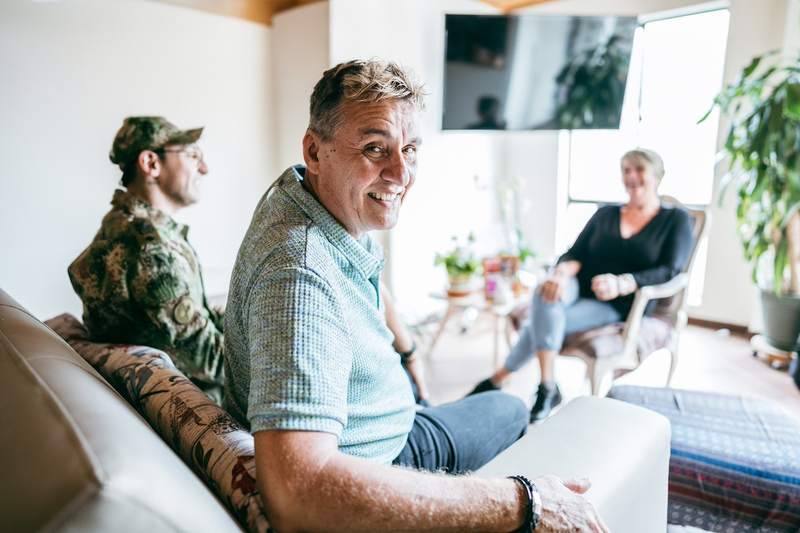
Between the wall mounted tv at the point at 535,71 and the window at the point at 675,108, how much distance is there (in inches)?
14.5

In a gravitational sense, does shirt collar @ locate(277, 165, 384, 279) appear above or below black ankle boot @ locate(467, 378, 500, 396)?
above

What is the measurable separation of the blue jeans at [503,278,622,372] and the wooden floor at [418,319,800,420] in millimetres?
368

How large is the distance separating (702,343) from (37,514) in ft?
12.5

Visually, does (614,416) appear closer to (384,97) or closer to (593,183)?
(384,97)

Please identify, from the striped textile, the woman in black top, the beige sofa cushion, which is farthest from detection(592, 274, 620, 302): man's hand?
the beige sofa cushion

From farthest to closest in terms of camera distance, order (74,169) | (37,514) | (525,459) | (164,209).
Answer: (74,169) → (164,209) → (525,459) → (37,514)

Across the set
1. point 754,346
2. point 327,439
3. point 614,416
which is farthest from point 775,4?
point 327,439

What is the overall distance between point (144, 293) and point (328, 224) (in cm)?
62

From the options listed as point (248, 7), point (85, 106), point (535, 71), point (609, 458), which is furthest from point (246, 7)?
point (609, 458)

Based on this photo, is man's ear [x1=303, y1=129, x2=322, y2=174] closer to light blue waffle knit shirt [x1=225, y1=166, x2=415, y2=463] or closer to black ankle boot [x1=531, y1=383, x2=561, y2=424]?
light blue waffle knit shirt [x1=225, y1=166, x2=415, y2=463]

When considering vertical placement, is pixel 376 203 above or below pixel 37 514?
above

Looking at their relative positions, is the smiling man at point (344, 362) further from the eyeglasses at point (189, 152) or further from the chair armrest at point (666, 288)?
the chair armrest at point (666, 288)

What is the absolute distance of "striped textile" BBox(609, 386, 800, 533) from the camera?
49.6 inches

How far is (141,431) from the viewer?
592 millimetres
